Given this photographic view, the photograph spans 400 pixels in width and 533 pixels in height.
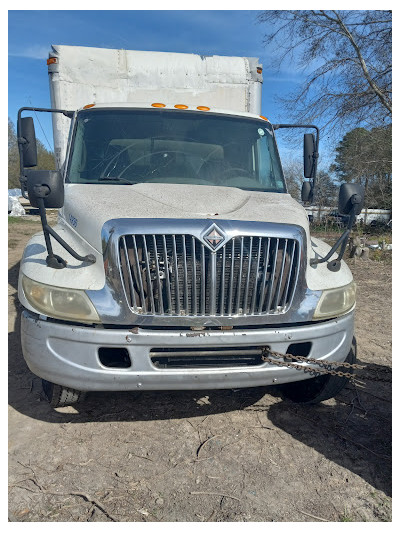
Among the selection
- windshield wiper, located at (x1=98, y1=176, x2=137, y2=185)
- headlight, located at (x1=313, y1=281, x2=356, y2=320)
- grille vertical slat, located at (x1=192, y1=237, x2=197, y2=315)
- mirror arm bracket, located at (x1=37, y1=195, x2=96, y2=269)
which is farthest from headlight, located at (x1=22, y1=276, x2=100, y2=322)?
headlight, located at (x1=313, y1=281, x2=356, y2=320)

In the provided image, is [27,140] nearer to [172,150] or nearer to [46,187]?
[172,150]

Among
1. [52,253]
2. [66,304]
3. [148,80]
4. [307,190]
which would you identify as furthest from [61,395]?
[148,80]

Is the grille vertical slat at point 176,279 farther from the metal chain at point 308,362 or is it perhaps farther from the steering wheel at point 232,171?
the steering wheel at point 232,171

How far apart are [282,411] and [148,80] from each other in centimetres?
449

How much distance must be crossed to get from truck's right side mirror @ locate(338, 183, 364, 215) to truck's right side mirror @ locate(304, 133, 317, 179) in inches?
69.1

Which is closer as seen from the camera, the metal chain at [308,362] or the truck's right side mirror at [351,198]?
the metal chain at [308,362]

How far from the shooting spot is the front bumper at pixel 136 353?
289 cm

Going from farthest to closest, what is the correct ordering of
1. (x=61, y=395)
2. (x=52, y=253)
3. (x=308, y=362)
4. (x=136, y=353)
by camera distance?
(x=61, y=395) < (x=308, y=362) < (x=52, y=253) < (x=136, y=353)

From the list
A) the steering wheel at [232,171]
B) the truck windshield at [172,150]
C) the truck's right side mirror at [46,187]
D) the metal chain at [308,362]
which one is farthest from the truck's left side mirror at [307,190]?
the truck's right side mirror at [46,187]

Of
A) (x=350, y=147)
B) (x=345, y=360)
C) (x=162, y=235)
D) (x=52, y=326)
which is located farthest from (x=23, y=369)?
(x=350, y=147)

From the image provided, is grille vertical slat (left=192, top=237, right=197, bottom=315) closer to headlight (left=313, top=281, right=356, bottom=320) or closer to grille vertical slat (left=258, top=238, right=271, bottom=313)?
grille vertical slat (left=258, top=238, right=271, bottom=313)

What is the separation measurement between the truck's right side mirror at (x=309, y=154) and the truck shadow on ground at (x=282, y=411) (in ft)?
7.70

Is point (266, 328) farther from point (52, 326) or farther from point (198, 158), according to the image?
point (198, 158)

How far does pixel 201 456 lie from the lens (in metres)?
3.12
